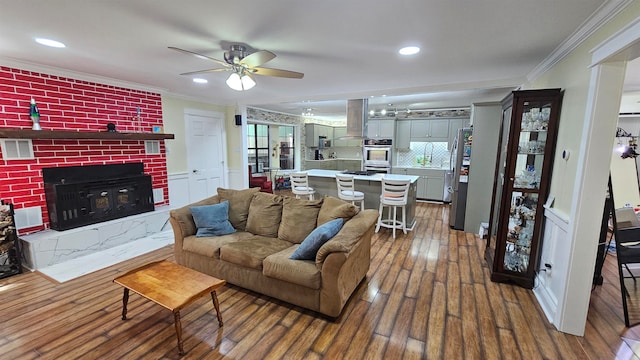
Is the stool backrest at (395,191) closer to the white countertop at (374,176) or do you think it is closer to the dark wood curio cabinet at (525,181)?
the white countertop at (374,176)

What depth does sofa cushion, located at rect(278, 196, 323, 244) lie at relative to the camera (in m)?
2.91

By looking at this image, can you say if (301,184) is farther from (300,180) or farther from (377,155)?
(377,155)

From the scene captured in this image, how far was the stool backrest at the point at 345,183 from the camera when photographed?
4.37m

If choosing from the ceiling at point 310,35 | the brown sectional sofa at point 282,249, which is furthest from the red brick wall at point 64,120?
the brown sectional sofa at point 282,249

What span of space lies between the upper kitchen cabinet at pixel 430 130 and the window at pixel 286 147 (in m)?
3.75

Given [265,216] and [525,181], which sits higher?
[525,181]

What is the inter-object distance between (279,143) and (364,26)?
6604mm

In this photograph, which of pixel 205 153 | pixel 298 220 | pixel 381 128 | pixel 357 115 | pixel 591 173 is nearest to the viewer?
pixel 591 173

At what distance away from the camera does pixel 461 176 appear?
4586 mm

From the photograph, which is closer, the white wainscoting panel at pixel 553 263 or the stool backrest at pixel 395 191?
the white wainscoting panel at pixel 553 263

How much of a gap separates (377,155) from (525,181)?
14.7ft

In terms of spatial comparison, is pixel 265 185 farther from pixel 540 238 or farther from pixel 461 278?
pixel 540 238

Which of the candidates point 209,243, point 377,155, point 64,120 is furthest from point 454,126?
point 64,120

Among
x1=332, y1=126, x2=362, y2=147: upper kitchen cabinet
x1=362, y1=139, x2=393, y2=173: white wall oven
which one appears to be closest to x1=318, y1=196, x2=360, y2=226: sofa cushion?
x1=362, y1=139, x2=393, y2=173: white wall oven
